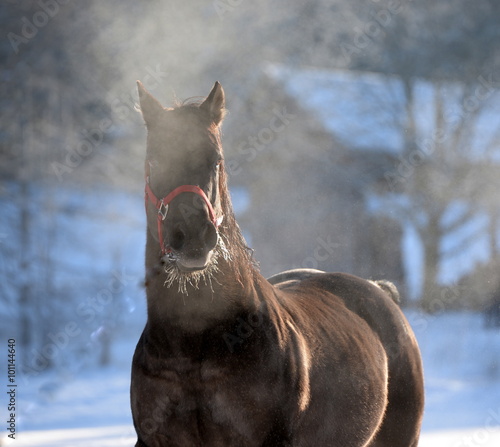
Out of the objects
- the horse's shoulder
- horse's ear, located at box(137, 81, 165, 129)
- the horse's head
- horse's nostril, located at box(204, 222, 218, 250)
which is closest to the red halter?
the horse's head

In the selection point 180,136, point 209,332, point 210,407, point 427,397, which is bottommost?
point 427,397

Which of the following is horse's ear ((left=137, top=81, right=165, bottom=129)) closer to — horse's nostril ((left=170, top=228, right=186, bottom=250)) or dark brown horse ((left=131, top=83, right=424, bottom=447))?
dark brown horse ((left=131, top=83, right=424, bottom=447))

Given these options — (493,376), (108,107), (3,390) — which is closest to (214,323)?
(3,390)

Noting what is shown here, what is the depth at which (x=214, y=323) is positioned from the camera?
2498 millimetres

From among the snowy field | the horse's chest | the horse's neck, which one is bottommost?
the snowy field

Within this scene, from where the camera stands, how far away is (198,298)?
8.30 feet

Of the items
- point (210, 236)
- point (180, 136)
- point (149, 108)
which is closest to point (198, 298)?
point (210, 236)

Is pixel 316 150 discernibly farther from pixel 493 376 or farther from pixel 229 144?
pixel 493 376

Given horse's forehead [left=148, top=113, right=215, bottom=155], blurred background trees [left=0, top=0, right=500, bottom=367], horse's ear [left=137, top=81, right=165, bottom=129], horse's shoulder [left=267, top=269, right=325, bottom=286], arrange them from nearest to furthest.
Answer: horse's forehead [left=148, top=113, right=215, bottom=155], horse's ear [left=137, top=81, right=165, bottom=129], horse's shoulder [left=267, top=269, right=325, bottom=286], blurred background trees [left=0, top=0, right=500, bottom=367]

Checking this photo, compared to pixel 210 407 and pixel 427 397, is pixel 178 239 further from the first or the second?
pixel 427 397

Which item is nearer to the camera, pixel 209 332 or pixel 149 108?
pixel 209 332

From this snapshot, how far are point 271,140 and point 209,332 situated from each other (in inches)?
460

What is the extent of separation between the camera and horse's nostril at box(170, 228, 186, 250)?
226 centimetres

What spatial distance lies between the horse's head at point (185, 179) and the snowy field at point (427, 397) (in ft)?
11.2
